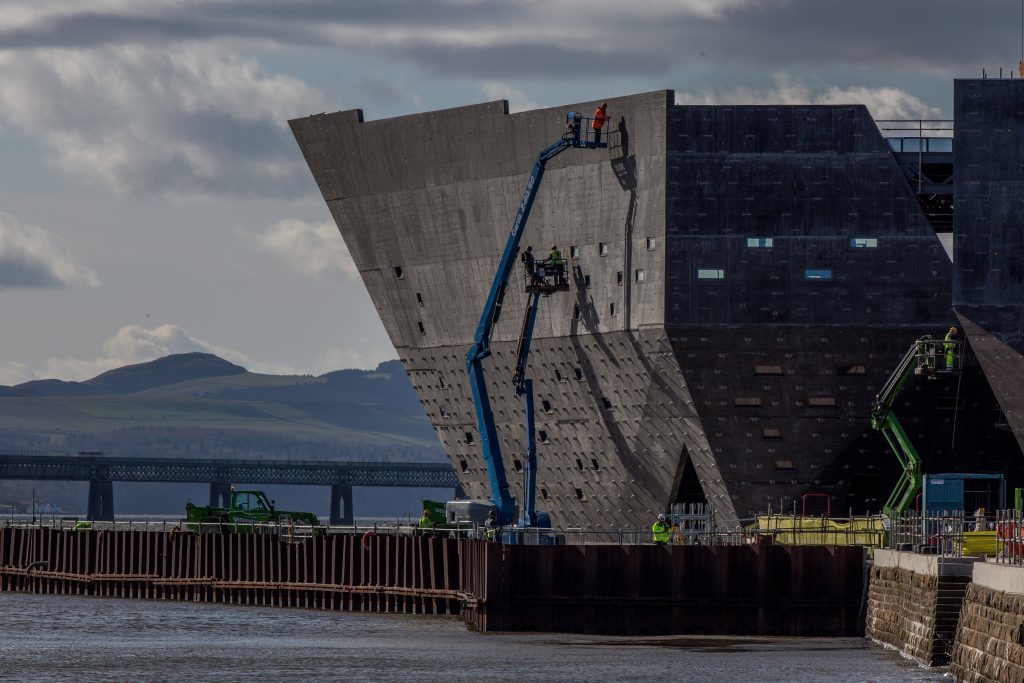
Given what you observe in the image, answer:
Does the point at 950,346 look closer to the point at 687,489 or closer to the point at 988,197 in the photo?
the point at 988,197

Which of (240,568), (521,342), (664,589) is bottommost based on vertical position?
(240,568)

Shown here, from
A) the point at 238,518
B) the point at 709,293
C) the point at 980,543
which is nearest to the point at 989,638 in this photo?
the point at 980,543

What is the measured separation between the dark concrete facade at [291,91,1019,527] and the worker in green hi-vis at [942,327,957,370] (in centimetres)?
68

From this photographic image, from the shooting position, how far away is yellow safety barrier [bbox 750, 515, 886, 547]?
6206cm

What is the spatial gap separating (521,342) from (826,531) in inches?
787

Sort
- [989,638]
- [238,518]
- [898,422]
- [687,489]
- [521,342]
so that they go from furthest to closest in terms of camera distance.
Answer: [238,518]
[687,489]
[521,342]
[898,422]
[989,638]

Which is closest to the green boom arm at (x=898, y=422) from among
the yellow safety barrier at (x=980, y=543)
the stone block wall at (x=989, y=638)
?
the yellow safety barrier at (x=980, y=543)

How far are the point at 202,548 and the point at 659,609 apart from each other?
23061 mm

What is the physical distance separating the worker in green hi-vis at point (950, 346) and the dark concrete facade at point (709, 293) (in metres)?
0.68

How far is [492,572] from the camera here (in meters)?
59.5

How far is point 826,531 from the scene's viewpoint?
2440 inches

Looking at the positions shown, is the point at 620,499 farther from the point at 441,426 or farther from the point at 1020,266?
the point at 1020,266

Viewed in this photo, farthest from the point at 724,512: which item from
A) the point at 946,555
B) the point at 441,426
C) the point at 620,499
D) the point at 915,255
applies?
the point at 946,555

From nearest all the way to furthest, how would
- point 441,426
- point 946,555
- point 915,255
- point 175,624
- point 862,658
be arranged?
point 946,555, point 862,658, point 175,624, point 915,255, point 441,426
